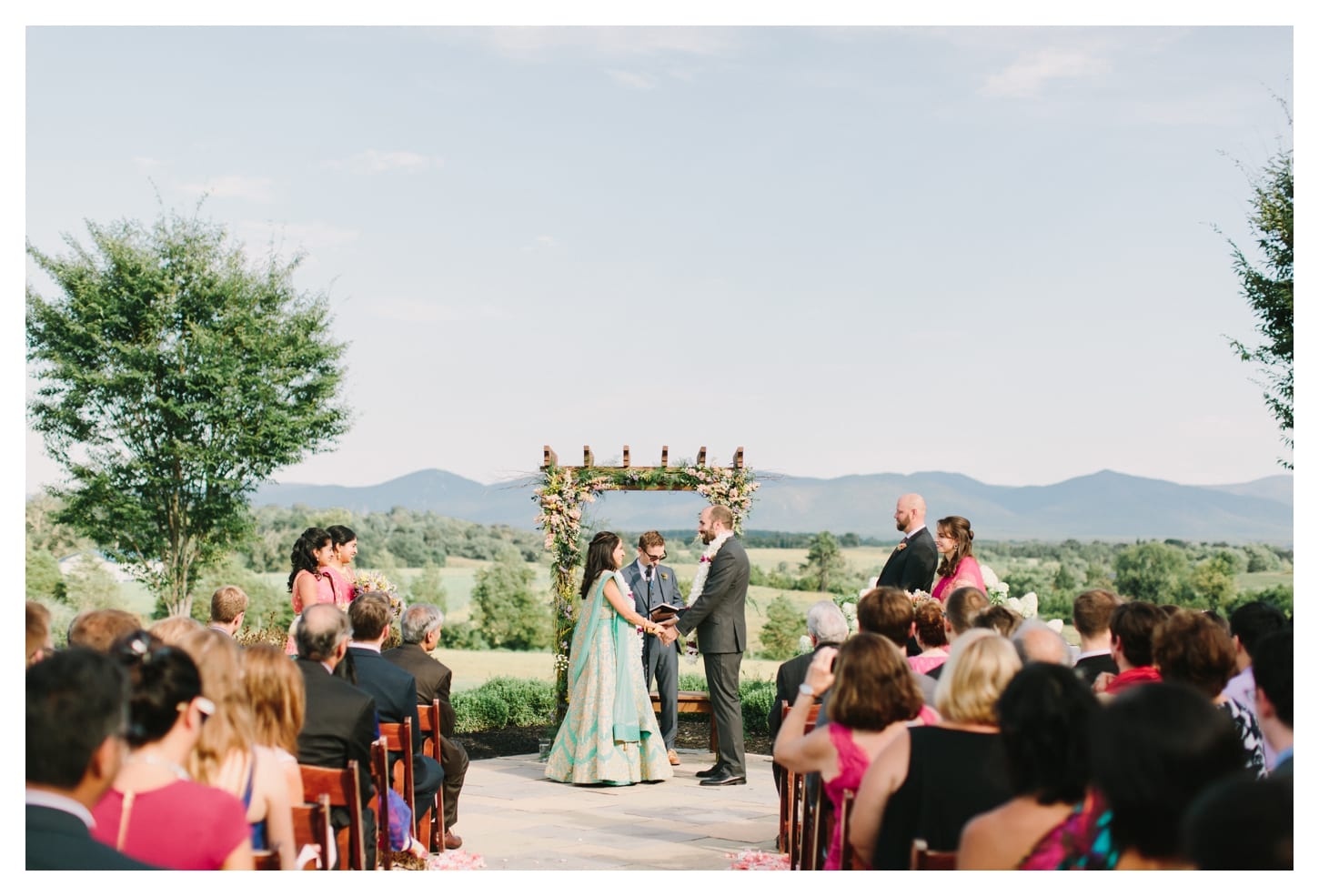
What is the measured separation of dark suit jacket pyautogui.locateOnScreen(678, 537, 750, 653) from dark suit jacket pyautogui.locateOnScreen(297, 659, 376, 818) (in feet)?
13.7

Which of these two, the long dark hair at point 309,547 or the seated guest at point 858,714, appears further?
the long dark hair at point 309,547

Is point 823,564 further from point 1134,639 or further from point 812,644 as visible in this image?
point 1134,639

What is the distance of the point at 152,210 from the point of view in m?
17.0

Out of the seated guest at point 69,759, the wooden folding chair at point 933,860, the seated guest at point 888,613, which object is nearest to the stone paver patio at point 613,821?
the seated guest at point 888,613

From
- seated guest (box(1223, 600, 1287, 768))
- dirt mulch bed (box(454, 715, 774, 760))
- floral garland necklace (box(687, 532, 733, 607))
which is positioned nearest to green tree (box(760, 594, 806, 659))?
dirt mulch bed (box(454, 715, 774, 760))

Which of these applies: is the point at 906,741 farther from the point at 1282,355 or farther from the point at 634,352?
the point at 634,352

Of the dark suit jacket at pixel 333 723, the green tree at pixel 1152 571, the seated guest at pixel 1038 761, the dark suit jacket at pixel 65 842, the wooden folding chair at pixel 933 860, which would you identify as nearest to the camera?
the dark suit jacket at pixel 65 842

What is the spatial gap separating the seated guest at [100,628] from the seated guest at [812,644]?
276 centimetres

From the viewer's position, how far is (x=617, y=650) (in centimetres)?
877

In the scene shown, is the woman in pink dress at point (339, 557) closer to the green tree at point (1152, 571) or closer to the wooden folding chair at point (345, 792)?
the wooden folding chair at point (345, 792)

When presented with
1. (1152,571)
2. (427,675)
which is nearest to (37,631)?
(427,675)

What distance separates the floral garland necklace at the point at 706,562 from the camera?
8.80 metres

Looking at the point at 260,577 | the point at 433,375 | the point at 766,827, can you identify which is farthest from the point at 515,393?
the point at 766,827

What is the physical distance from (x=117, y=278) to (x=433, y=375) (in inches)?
264
